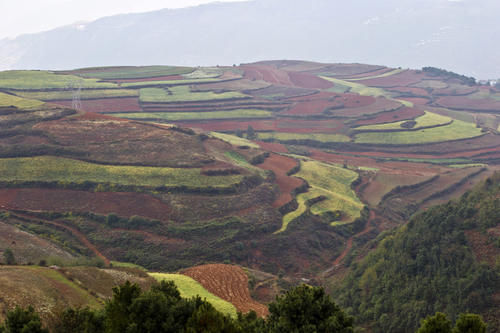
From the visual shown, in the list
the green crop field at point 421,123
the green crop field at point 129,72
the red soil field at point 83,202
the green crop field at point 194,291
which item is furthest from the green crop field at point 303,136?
the green crop field at point 194,291

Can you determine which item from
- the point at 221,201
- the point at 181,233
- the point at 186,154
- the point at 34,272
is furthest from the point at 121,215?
the point at 34,272

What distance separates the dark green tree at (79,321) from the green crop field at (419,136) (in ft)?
357

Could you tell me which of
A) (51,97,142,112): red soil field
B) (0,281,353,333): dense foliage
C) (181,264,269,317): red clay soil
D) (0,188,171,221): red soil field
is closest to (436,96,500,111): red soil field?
(51,97,142,112): red soil field

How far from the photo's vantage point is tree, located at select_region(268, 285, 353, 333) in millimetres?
23875

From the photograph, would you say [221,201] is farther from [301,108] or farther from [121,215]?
[301,108]

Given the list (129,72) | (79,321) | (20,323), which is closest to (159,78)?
(129,72)

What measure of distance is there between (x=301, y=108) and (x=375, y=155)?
128ft

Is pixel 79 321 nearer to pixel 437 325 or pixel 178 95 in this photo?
pixel 437 325

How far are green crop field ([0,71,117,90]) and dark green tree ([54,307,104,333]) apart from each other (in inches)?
4250

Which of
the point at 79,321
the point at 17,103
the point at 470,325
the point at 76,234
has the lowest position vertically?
the point at 76,234

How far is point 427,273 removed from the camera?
141 ft

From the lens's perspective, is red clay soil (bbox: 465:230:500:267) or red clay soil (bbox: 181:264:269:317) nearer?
red clay soil (bbox: 465:230:500:267)

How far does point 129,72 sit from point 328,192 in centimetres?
11535

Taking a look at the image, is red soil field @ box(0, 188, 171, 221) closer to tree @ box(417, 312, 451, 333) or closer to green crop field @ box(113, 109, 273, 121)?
tree @ box(417, 312, 451, 333)
